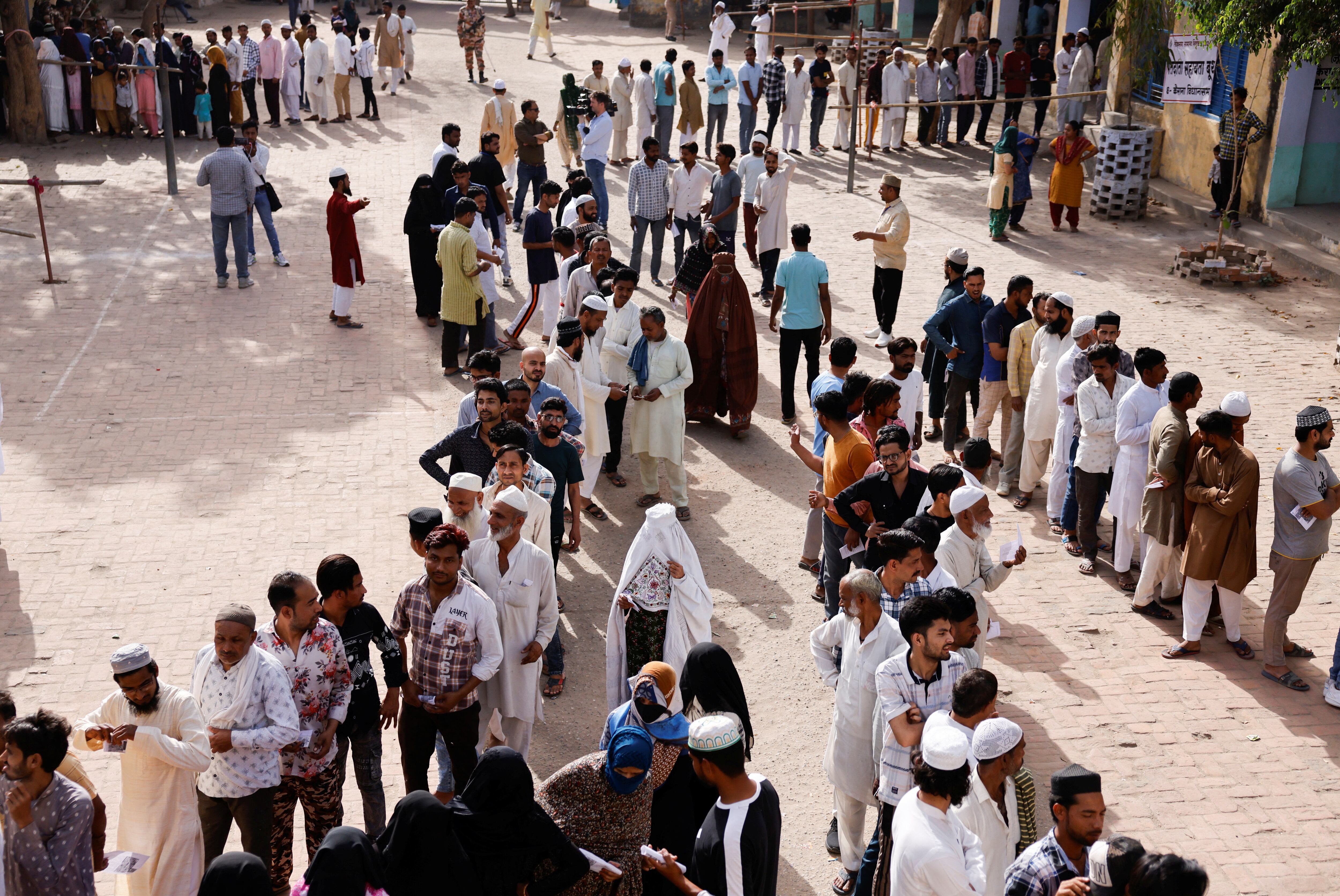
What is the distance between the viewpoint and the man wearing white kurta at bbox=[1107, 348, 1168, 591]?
310 inches

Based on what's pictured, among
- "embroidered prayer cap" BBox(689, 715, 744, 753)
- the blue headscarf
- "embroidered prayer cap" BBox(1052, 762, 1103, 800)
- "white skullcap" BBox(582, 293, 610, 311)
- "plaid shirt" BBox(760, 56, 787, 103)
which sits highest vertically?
"plaid shirt" BBox(760, 56, 787, 103)

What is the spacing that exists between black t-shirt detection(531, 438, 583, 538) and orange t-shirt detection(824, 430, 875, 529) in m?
1.53

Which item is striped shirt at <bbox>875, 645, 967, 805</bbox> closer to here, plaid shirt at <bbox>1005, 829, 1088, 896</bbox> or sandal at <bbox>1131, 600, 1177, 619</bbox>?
plaid shirt at <bbox>1005, 829, 1088, 896</bbox>

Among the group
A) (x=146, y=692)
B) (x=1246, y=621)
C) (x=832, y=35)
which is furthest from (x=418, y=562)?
(x=832, y=35)

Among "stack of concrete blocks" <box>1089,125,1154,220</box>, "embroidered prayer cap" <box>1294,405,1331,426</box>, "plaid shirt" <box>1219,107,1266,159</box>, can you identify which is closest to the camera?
"embroidered prayer cap" <box>1294,405,1331,426</box>

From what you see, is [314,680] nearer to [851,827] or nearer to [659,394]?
[851,827]

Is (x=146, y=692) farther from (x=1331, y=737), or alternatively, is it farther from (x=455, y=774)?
(x=1331, y=737)

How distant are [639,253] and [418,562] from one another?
6.58 m

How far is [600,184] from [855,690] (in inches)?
475

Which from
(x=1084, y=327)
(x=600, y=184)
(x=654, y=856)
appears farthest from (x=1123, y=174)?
(x=654, y=856)

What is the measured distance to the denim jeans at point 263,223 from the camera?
47.7ft

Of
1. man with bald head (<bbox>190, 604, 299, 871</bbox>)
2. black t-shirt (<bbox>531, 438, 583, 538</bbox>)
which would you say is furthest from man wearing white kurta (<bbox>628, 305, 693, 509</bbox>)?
man with bald head (<bbox>190, 604, 299, 871</bbox>)

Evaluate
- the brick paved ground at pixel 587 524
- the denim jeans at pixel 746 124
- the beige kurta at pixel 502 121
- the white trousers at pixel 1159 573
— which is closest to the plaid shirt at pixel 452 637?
the brick paved ground at pixel 587 524

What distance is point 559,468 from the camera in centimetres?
757
